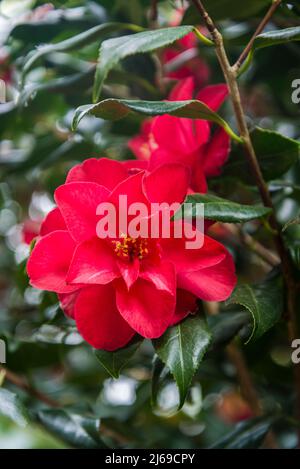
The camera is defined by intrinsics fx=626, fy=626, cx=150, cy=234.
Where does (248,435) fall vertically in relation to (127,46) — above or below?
below

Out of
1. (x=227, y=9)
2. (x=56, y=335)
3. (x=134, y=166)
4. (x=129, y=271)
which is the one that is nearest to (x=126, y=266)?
(x=129, y=271)

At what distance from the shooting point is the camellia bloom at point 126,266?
1.84 ft

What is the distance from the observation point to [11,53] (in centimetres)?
94

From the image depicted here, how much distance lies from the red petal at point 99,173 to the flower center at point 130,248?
0.06m

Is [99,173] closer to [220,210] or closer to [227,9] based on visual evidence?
[220,210]

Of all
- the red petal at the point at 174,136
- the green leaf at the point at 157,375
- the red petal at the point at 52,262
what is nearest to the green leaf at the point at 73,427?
the green leaf at the point at 157,375

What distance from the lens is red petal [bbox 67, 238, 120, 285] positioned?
545mm

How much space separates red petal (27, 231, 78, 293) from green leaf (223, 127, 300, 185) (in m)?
0.23

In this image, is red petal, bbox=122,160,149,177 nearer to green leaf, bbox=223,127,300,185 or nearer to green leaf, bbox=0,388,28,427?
green leaf, bbox=223,127,300,185

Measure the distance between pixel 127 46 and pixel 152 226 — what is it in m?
0.16

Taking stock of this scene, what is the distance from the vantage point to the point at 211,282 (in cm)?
58

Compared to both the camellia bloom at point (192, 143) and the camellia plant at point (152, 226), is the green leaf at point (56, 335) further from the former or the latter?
the camellia bloom at point (192, 143)
